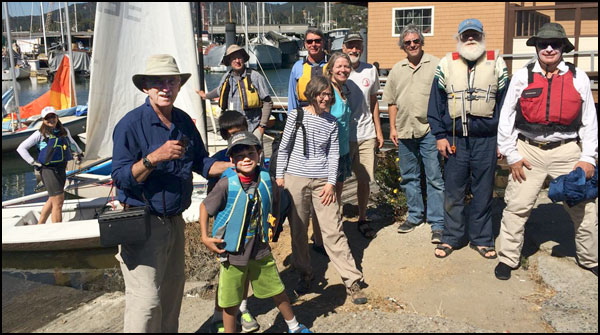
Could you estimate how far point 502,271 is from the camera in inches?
185

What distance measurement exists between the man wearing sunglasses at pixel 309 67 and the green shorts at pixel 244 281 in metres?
1.97

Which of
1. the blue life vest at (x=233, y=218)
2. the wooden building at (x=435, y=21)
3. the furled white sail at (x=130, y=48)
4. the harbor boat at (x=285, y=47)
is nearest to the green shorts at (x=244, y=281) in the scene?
the blue life vest at (x=233, y=218)

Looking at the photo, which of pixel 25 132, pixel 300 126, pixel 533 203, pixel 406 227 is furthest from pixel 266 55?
pixel 533 203

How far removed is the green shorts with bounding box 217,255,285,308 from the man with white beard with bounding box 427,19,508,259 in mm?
2002

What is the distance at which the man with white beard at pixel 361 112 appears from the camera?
5.48m

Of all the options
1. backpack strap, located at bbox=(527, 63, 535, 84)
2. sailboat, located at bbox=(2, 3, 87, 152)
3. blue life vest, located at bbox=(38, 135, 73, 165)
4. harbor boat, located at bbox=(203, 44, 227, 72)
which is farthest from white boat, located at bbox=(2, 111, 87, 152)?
harbor boat, located at bbox=(203, 44, 227, 72)

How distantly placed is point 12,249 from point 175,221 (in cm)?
475

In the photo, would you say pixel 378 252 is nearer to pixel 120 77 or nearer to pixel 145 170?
pixel 145 170

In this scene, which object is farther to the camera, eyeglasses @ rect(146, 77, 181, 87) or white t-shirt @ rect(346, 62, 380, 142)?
white t-shirt @ rect(346, 62, 380, 142)

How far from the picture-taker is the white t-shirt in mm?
5477

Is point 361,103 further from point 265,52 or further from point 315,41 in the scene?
Result: point 265,52

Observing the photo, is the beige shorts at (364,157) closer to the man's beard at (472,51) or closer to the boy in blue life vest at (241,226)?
the man's beard at (472,51)

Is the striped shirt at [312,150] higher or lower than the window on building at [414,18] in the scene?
lower

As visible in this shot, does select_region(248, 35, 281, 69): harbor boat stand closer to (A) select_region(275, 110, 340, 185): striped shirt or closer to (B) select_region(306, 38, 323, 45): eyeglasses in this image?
(B) select_region(306, 38, 323, 45): eyeglasses
